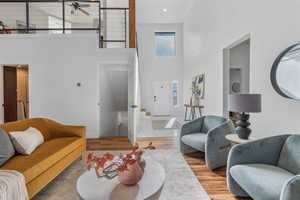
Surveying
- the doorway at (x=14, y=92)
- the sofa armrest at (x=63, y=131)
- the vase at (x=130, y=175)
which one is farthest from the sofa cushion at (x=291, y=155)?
the doorway at (x=14, y=92)

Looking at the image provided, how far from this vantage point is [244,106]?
7.84ft

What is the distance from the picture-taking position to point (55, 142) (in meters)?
2.96

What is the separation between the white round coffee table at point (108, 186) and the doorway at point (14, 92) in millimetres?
5631

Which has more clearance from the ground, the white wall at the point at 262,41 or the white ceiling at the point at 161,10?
the white ceiling at the point at 161,10

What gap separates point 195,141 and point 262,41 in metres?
1.92

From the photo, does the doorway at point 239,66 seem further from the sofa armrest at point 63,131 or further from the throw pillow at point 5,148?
the throw pillow at point 5,148

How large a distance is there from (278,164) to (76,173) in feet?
9.03

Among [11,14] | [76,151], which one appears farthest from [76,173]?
[11,14]

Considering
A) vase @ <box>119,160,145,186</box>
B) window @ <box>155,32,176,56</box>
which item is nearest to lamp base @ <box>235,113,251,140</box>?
vase @ <box>119,160,145,186</box>

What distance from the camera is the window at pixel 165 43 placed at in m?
9.78

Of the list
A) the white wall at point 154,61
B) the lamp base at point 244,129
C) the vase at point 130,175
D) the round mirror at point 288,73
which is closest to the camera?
the vase at point 130,175

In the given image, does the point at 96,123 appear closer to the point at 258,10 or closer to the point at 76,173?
the point at 76,173

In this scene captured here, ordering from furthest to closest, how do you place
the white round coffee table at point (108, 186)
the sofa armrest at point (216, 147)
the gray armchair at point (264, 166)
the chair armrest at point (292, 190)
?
the sofa armrest at point (216, 147)
the gray armchair at point (264, 166)
the white round coffee table at point (108, 186)
the chair armrest at point (292, 190)

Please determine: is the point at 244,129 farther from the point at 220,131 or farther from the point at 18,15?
the point at 18,15
